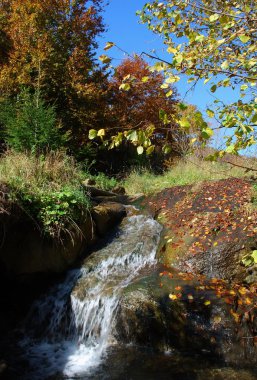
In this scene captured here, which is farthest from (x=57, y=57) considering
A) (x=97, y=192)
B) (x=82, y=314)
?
(x=82, y=314)

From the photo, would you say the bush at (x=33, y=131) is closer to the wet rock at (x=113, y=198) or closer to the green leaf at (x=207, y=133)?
the wet rock at (x=113, y=198)

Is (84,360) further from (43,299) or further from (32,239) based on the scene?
(32,239)

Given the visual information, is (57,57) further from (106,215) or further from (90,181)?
(106,215)

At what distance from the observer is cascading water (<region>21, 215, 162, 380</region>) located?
16.3 feet

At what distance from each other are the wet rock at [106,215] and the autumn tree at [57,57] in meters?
4.77

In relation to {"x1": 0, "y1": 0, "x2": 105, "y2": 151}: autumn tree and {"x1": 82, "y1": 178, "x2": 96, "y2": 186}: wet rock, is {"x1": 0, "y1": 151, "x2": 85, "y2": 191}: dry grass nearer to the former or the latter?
{"x1": 82, "y1": 178, "x2": 96, "y2": 186}: wet rock

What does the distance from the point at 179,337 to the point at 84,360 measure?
4.44 feet

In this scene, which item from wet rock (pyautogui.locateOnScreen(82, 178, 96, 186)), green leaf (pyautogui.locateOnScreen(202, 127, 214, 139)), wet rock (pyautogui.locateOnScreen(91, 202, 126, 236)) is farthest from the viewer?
wet rock (pyautogui.locateOnScreen(82, 178, 96, 186))

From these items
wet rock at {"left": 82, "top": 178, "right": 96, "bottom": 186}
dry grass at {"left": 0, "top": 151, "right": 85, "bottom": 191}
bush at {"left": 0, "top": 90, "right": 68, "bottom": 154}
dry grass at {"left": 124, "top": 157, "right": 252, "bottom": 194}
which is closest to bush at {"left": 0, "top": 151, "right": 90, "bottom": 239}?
dry grass at {"left": 0, "top": 151, "right": 85, "bottom": 191}

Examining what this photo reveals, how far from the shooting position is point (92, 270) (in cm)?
666

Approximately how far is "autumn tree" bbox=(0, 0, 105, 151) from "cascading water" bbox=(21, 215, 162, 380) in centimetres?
660

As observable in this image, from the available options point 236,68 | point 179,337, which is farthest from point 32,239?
point 236,68

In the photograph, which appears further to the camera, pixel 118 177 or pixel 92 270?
pixel 118 177

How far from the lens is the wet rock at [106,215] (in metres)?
7.57
